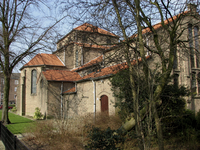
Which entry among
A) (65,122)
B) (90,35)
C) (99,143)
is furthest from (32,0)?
(99,143)

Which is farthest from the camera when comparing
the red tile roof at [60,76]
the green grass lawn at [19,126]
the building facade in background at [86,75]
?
the red tile roof at [60,76]

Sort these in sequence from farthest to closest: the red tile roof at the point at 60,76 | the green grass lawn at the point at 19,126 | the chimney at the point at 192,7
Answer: the red tile roof at the point at 60,76 → the green grass lawn at the point at 19,126 → the chimney at the point at 192,7

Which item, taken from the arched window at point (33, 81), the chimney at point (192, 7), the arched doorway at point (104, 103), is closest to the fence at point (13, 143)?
the chimney at point (192, 7)

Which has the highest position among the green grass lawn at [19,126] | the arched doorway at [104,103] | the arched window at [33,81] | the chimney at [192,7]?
the chimney at [192,7]

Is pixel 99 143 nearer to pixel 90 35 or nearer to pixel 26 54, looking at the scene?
pixel 90 35

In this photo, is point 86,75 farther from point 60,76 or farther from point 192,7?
point 192,7

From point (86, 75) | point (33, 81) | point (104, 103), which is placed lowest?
point (104, 103)

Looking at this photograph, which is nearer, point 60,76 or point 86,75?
point 86,75

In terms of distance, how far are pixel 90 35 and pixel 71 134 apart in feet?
15.8

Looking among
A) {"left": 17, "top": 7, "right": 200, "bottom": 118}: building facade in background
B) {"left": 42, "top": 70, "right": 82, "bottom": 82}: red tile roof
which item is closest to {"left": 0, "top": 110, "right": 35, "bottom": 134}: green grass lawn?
{"left": 17, "top": 7, "right": 200, "bottom": 118}: building facade in background

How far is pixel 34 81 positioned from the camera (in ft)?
92.6

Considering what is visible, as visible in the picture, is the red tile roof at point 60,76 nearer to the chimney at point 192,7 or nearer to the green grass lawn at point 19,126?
the green grass lawn at point 19,126

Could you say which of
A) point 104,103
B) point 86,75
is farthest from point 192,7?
point 86,75

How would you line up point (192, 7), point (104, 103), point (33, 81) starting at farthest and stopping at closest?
point (33, 81)
point (104, 103)
point (192, 7)
